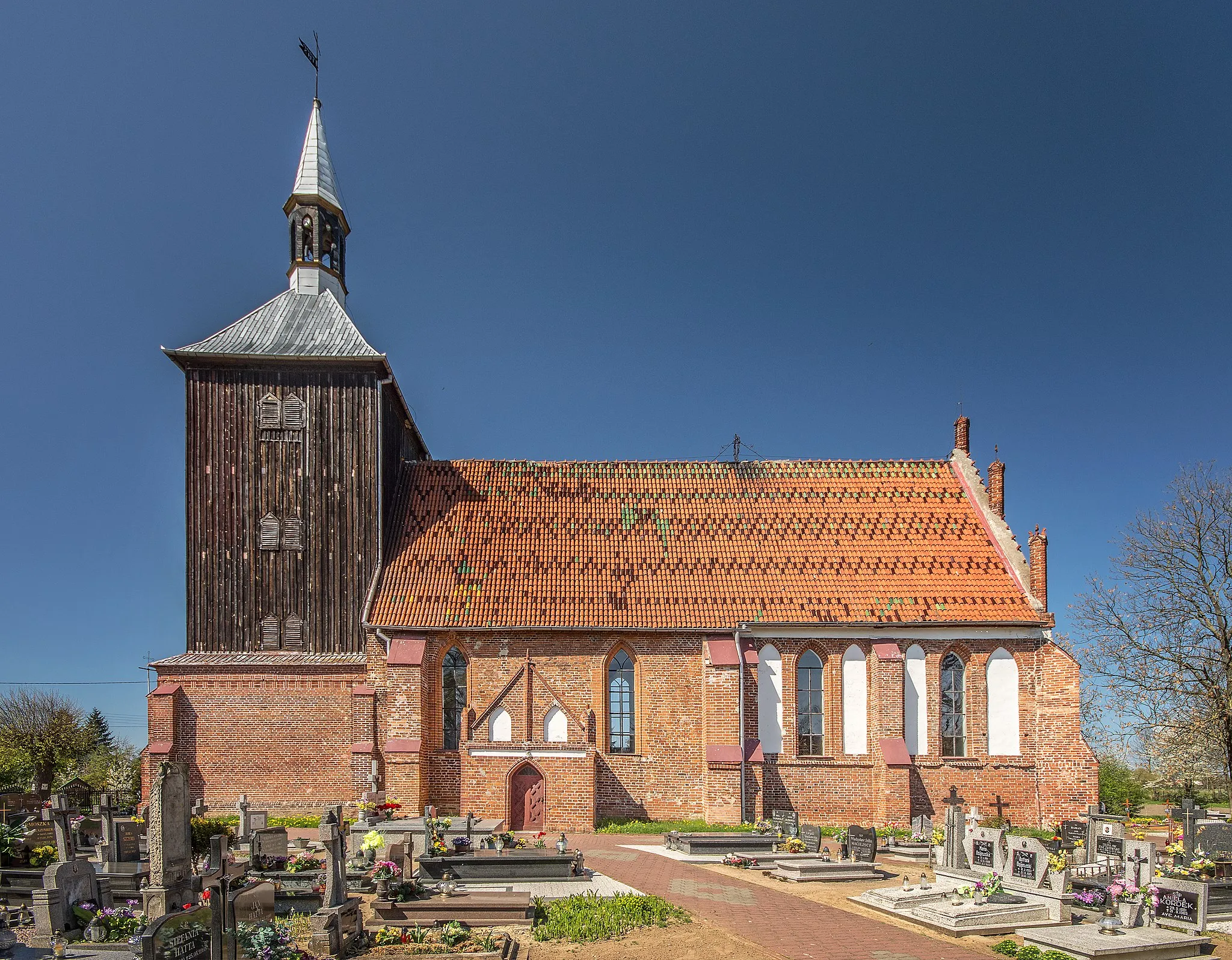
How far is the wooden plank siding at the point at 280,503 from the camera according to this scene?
26609 mm

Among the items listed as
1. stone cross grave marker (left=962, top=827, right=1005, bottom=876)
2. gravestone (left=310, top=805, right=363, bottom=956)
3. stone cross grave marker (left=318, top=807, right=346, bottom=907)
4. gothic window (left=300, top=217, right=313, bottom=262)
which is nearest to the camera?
gravestone (left=310, top=805, right=363, bottom=956)

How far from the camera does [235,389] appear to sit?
90.0ft

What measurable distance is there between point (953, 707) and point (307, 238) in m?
24.6

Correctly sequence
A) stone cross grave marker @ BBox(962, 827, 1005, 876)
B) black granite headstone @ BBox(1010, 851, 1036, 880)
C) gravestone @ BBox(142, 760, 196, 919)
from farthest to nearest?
1. stone cross grave marker @ BBox(962, 827, 1005, 876)
2. black granite headstone @ BBox(1010, 851, 1036, 880)
3. gravestone @ BBox(142, 760, 196, 919)

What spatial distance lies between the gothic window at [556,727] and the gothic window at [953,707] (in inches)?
420

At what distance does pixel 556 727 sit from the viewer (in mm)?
25844

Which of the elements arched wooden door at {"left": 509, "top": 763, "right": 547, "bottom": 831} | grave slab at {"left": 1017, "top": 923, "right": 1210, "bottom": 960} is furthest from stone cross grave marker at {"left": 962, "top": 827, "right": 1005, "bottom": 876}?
arched wooden door at {"left": 509, "top": 763, "right": 547, "bottom": 831}

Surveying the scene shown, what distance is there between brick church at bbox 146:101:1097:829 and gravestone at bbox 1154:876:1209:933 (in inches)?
382

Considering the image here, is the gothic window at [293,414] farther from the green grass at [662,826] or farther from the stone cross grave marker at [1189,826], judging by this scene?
the stone cross grave marker at [1189,826]

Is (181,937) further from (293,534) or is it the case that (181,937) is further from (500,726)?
(293,534)

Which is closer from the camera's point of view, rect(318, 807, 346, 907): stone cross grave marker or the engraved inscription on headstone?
rect(318, 807, 346, 907): stone cross grave marker

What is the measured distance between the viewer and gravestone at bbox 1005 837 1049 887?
1688 cm

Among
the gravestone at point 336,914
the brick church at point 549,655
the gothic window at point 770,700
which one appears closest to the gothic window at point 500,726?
the brick church at point 549,655

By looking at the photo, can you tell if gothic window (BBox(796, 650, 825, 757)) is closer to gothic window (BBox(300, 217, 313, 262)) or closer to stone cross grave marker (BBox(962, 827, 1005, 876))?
stone cross grave marker (BBox(962, 827, 1005, 876))
